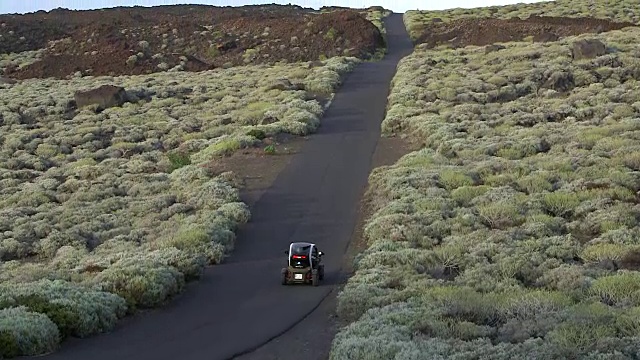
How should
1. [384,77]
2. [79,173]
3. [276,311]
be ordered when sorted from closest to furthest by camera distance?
[276,311]
[79,173]
[384,77]

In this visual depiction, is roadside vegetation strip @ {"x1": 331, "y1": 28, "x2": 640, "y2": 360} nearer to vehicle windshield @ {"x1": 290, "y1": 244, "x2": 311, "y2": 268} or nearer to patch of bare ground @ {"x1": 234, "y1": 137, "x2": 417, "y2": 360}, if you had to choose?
patch of bare ground @ {"x1": 234, "y1": 137, "x2": 417, "y2": 360}

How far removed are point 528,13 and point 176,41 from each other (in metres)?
41.0

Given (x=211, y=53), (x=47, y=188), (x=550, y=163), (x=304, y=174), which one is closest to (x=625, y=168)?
(x=550, y=163)

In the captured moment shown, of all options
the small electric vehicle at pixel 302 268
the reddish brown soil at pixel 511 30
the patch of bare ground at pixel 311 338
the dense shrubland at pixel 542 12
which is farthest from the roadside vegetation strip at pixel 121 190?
the dense shrubland at pixel 542 12

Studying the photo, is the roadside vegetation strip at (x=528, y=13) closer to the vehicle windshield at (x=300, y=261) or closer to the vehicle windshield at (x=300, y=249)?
the vehicle windshield at (x=300, y=249)

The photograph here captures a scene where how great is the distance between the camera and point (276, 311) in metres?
13.5

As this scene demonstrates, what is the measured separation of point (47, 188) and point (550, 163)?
17.2m

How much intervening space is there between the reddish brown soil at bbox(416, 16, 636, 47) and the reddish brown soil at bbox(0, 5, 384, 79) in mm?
6346

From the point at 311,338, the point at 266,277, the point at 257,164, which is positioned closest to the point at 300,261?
the point at 266,277

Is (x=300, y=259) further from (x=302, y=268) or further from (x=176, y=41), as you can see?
(x=176, y=41)

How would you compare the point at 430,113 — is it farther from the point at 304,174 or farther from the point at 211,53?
the point at 211,53

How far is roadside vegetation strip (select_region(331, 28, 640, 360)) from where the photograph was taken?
10.7 metres

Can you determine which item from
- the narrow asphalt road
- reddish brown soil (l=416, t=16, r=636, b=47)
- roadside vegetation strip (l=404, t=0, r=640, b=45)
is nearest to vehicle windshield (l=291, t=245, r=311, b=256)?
the narrow asphalt road

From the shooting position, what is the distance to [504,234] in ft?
54.8
